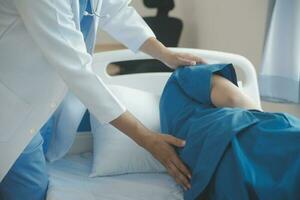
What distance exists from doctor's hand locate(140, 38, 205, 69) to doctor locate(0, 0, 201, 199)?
0.41m

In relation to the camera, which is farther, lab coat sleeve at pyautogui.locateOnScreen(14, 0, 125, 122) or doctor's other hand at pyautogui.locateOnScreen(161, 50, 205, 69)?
doctor's other hand at pyautogui.locateOnScreen(161, 50, 205, 69)

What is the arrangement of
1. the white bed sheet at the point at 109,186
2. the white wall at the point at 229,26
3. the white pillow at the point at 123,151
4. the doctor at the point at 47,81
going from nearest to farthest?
the doctor at the point at 47,81 → the white bed sheet at the point at 109,186 → the white pillow at the point at 123,151 → the white wall at the point at 229,26

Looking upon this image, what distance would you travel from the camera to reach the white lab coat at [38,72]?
113 centimetres

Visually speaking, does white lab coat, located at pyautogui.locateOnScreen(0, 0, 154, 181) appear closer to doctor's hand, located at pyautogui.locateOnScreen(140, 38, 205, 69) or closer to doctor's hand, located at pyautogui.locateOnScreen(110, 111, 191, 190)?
doctor's hand, located at pyautogui.locateOnScreen(110, 111, 191, 190)

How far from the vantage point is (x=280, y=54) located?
6.51 ft

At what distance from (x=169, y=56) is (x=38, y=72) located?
0.54 metres

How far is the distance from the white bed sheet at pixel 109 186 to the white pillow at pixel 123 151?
0.08 feet

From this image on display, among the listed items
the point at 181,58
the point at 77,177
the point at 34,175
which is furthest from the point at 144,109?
the point at 34,175

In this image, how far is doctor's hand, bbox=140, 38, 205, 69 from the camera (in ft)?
5.12

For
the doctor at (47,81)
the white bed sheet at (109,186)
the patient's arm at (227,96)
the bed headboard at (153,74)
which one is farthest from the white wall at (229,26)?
the doctor at (47,81)

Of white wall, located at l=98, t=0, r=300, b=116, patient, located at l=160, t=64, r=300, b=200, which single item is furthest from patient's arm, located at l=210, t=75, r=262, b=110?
white wall, located at l=98, t=0, r=300, b=116

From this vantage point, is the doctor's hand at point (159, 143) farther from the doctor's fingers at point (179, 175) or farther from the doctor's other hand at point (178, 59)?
the doctor's other hand at point (178, 59)

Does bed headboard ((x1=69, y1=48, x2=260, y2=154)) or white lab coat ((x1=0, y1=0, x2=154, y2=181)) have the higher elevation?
white lab coat ((x1=0, y1=0, x2=154, y2=181))

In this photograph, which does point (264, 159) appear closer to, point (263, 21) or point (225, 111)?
point (225, 111)
